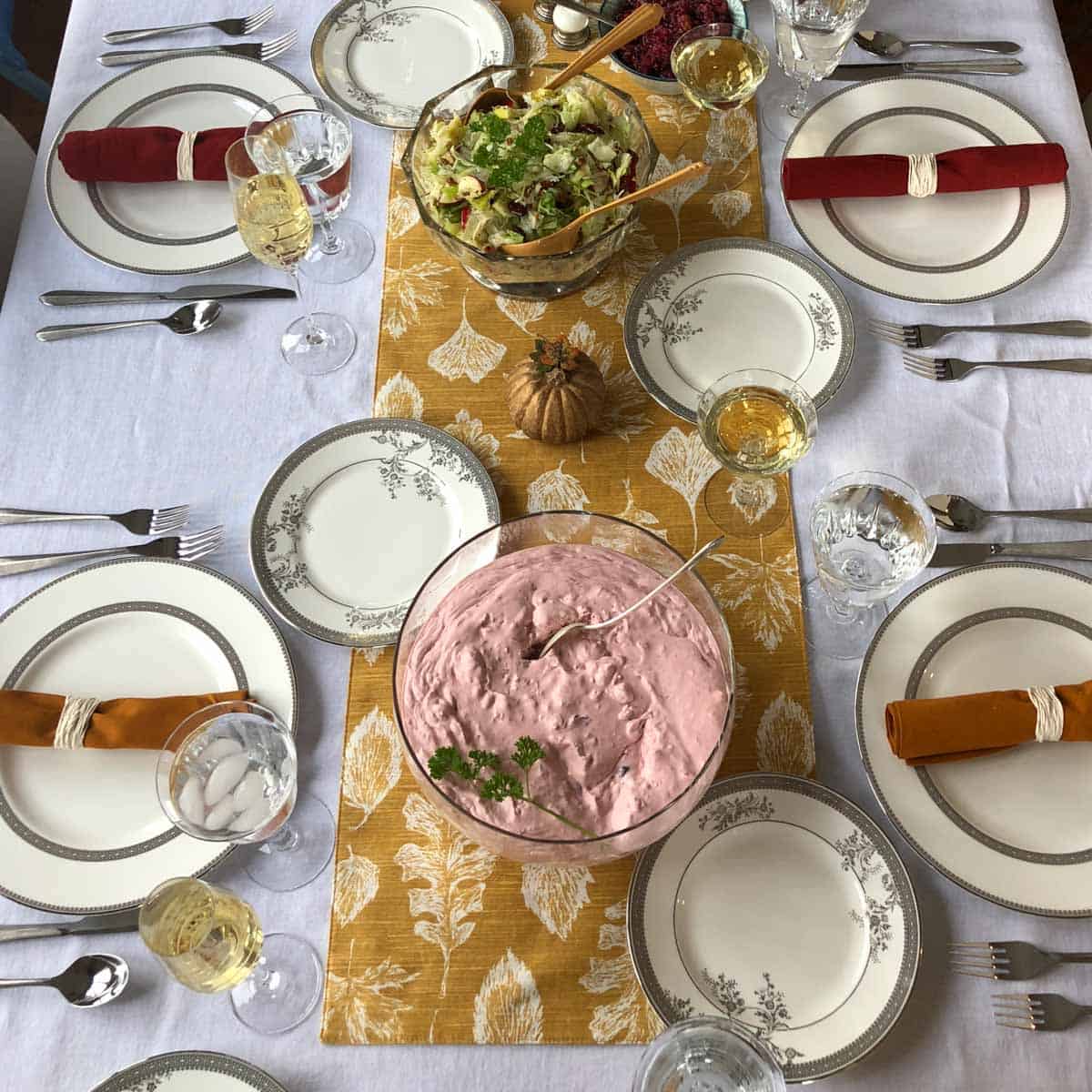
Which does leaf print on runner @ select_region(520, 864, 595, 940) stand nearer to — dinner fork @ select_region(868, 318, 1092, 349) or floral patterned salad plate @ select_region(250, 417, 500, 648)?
floral patterned salad plate @ select_region(250, 417, 500, 648)

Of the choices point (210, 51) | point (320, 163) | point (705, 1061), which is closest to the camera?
point (705, 1061)

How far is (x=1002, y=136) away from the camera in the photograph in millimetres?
1543

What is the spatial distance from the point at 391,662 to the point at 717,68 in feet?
3.30

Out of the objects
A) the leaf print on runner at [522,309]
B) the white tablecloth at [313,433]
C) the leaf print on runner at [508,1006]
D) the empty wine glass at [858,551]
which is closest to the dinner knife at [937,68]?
the white tablecloth at [313,433]

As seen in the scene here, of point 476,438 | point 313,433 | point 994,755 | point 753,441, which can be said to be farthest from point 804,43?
point 994,755

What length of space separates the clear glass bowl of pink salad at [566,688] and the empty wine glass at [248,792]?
0.52 feet

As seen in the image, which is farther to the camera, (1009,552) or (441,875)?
(1009,552)

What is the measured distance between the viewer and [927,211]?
4.87 feet

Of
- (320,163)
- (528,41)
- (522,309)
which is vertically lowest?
(522,309)

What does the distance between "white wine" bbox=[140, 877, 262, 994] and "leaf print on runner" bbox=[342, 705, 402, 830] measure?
0.56ft

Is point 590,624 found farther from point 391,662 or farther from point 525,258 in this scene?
point 525,258

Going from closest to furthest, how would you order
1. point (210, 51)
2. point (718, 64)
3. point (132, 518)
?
point (132, 518) → point (718, 64) → point (210, 51)

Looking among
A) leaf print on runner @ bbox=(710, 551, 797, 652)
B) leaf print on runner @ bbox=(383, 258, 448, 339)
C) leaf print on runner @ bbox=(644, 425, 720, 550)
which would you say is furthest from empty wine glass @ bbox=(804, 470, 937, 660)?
leaf print on runner @ bbox=(383, 258, 448, 339)

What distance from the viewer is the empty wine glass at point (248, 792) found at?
1.03 metres
